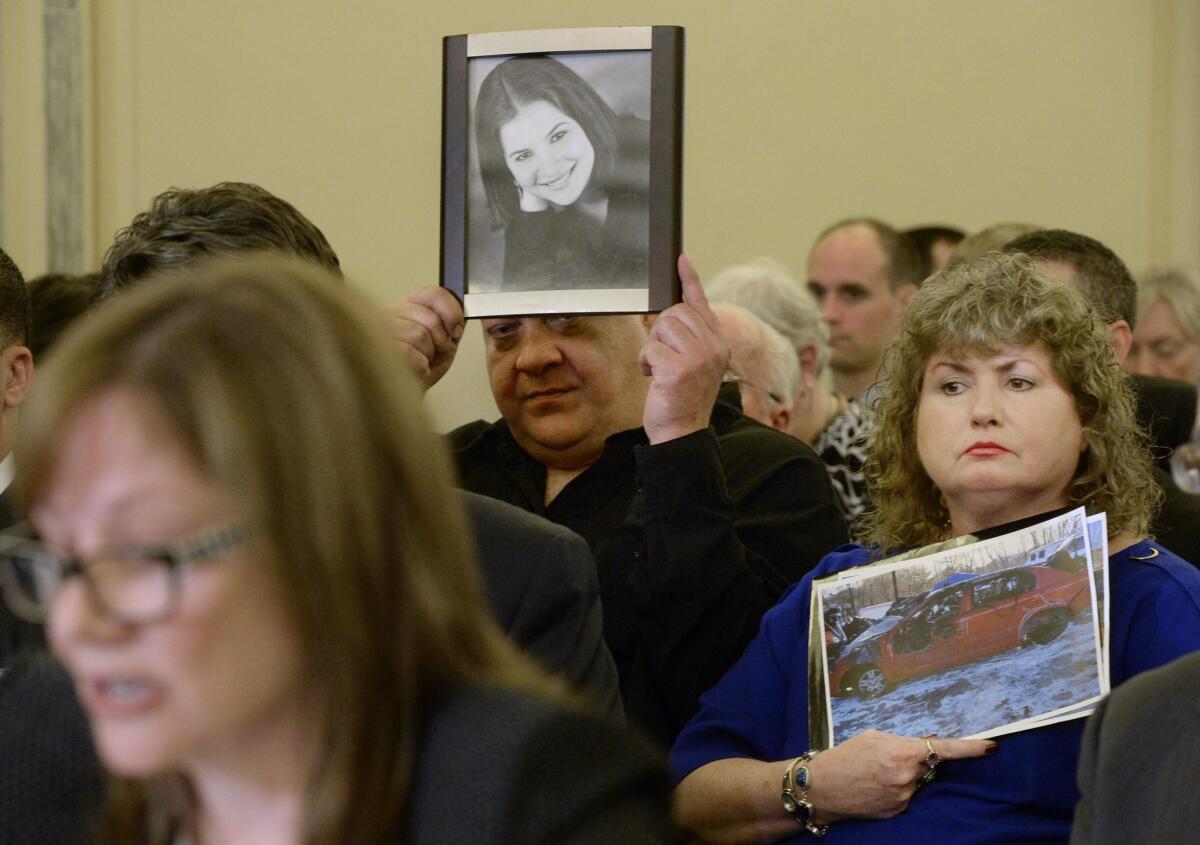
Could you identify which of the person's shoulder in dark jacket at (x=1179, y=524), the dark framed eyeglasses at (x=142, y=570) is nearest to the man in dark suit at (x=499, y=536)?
the dark framed eyeglasses at (x=142, y=570)

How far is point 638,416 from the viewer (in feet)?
10.6

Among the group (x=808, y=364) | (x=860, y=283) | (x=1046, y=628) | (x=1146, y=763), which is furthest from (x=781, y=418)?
(x=1146, y=763)

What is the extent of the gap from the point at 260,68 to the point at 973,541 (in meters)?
3.77

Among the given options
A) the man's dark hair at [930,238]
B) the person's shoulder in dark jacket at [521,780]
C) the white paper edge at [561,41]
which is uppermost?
the white paper edge at [561,41]

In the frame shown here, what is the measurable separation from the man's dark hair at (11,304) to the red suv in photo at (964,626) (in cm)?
153

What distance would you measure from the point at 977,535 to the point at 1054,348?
1.04ft

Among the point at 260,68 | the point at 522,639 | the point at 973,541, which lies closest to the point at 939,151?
the point at 260,68

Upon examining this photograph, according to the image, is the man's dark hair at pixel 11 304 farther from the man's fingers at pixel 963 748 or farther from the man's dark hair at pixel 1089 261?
the man's dark hair at pixel 1089 261

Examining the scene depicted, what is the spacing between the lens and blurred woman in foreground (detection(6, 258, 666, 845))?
1256 mm

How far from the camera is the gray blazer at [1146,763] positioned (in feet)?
5.39

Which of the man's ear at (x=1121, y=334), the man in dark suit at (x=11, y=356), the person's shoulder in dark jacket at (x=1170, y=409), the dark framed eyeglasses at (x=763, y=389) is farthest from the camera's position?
the dark framed eyeglasses at (x=763, y=389)

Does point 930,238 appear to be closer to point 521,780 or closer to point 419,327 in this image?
point 419,327

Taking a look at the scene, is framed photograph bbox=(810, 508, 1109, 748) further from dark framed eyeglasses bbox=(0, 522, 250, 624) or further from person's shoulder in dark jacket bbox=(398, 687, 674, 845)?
dark framed eyeglasses bbox=(0, 522, 250, 624)

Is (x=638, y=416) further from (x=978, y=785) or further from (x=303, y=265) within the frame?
(x=303, y=265)
